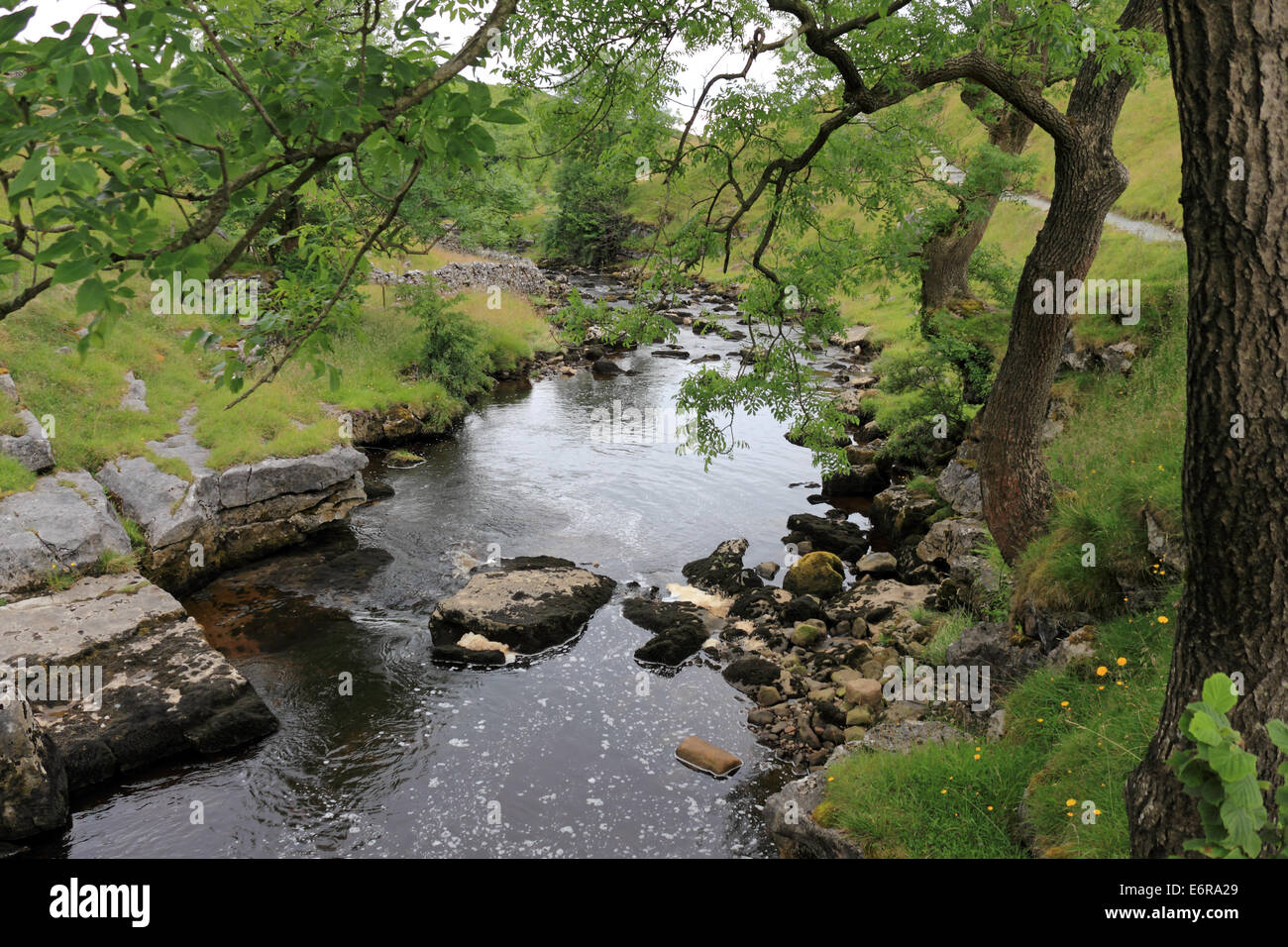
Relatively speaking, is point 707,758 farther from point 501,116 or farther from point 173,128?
point 173,128

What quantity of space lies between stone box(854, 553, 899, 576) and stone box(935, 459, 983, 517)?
5.19 ft

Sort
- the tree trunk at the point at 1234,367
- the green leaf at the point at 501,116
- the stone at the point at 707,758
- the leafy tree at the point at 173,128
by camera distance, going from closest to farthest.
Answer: the leafy tree at the point at 173,128
the green leaf at the point at 501,116
the tree trunk at the point at 1234,367
the stone at the point at 707,758

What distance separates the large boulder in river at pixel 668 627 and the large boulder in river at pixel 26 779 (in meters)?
7.27

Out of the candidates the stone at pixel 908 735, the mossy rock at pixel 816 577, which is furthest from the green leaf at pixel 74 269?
the mossy rock at pixel 816 577

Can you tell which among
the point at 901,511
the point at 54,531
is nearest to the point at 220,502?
the point at 54,531

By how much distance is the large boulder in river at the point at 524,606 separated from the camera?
42.0 ft

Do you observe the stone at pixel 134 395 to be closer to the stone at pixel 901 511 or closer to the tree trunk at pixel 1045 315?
the stone at pixel 901 511

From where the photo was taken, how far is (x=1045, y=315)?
979cm

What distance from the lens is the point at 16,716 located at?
28.4ft

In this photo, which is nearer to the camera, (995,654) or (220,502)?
(995,654)

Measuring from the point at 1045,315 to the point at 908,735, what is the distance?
17.1 feet

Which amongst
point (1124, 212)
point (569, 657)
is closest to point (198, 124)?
point (569, 657)

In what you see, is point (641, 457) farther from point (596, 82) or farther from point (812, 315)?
point (596, 82)
